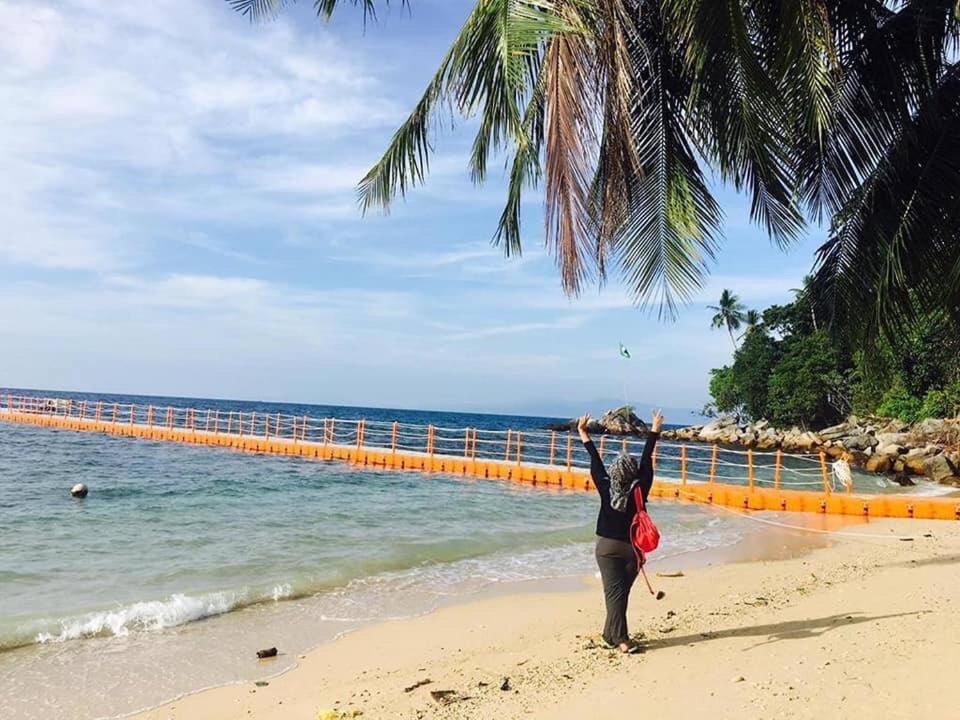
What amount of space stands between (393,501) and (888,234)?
1263 cm

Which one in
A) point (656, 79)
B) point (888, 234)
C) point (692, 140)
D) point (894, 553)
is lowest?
point (894, 553)

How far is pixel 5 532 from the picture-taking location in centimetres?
1112

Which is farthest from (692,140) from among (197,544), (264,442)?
(264,442)

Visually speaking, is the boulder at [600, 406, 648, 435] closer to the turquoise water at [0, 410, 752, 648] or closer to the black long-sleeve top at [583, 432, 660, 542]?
the turquoise water at [0, 410, 752, 648]

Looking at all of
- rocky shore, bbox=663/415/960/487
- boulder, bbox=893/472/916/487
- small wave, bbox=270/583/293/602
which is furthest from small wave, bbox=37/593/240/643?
boulder, bbox=893/472/916/487

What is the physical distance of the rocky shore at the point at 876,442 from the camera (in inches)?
859

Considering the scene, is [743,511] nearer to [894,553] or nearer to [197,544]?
[894,553]

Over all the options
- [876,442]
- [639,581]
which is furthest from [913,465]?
[639,581]

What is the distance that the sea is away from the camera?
5.58 m

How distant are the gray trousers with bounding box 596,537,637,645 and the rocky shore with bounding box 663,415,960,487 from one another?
1295cm

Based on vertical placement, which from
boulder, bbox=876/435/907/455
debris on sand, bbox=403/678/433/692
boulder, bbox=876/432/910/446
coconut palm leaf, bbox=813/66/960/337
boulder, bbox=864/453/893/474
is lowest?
debris on sand, bbox=403/678/433/692

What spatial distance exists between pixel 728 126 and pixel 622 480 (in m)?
2.40

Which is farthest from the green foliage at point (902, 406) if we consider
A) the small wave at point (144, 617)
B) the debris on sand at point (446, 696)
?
the debris on sand at point (446, 696)

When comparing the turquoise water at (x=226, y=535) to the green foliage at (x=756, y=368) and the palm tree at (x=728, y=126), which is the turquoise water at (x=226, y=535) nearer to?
the palm tree at (x=728, y=126)
